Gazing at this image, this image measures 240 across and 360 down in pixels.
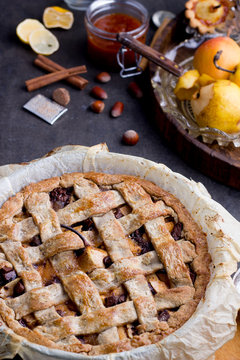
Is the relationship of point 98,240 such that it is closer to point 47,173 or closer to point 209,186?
point 47,173

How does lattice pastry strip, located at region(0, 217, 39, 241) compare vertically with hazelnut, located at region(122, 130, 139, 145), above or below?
above

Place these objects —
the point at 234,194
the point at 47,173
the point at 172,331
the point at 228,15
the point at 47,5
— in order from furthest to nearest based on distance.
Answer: the point at 47,5
the point at 228,15
the point at 234,194
the point at 47,173
the point at 172,331

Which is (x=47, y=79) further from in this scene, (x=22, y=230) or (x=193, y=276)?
(x=193, y=276)

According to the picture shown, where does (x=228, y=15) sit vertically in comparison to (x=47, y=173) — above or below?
above

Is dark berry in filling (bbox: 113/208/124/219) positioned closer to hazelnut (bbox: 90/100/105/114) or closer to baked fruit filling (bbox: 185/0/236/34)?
hazelnut (bbox: 90/100/105/114)

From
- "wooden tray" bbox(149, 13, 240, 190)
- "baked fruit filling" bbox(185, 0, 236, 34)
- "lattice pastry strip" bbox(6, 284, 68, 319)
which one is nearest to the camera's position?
"lattice pastry strip" bbox(6, 284, 68, 319)

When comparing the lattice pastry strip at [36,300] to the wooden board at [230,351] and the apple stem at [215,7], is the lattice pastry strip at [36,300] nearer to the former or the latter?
the wooden board at [230,351]

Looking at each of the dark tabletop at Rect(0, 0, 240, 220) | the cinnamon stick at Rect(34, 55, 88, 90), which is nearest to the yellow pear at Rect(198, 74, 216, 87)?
the dark tabletop at Rect(0, 0, 240, 220)

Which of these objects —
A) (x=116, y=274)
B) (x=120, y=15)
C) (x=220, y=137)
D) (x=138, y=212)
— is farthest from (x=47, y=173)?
(x=120, y=15)

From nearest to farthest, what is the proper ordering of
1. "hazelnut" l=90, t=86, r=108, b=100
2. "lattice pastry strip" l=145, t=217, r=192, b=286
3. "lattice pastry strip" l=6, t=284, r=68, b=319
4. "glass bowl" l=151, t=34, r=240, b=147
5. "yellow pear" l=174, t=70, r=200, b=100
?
1. "lattice pastry strip" l=6, t=284, r=68, b=319
2. "lattice pastry strip" l=145, t=217, r=192, b=286
3. "glass bowl" l=151, t=34, r=240, b=147
4. "yellow pear" l=174, t=70, r=200, b=100
5. "hazelnut" l=90, t=86, r=108, b=100
